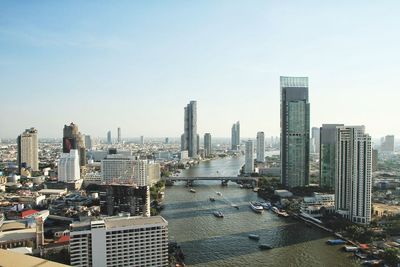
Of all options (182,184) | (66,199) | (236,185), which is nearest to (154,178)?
(182,184)

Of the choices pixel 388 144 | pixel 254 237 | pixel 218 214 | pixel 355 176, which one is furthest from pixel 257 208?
pixel 388 144

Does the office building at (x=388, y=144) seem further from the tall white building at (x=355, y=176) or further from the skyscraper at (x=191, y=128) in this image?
the tall white building at (x=355, y=176)

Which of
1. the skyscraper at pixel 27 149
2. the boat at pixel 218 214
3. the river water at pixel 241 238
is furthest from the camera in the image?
the skyscraper at pixel 27 149

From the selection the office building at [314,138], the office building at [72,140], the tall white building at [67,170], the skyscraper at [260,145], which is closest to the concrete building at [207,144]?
the skyscraper at [260,145]

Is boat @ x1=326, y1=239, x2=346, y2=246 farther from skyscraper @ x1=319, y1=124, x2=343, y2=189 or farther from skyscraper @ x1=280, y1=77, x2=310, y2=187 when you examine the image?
skyscraper @ x1=280, y1=77, x2=310, y2=187

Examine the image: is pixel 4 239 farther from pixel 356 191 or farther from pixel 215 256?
pixel 356 191

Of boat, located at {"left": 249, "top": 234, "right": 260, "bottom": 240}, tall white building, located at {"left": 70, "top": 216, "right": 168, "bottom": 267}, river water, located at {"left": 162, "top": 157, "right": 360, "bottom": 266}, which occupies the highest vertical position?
tall white building, located at {"left": 70, "top": 216, "right": 168, "bottom": 267}

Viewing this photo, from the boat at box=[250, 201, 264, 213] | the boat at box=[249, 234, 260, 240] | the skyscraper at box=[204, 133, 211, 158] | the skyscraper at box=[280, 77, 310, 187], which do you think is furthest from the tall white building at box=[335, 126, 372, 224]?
the skyscraper at box=[204, 133, 211, 158]
